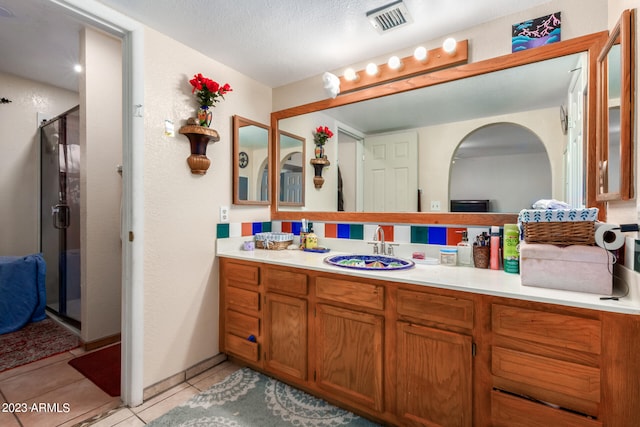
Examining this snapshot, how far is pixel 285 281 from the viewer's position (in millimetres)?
1835

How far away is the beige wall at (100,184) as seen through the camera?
2.32 metres

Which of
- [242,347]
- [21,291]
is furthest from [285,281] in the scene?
[21,291]

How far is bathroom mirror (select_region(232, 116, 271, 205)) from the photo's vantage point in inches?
91.1

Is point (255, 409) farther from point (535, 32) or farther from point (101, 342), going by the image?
point (535, 32)

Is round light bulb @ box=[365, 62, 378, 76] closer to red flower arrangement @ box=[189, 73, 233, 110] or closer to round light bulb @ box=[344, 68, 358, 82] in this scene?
round light bulb @ box=[344, 68, 358, 82]

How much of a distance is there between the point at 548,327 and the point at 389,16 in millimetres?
1696

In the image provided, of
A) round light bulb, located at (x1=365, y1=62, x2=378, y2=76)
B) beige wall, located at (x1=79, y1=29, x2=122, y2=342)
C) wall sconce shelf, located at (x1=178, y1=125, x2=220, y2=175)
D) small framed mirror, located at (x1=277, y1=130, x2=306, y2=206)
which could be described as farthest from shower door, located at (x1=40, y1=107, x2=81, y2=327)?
round light bulb, located at (x1=365, y1=62, x2=378, y2=76)

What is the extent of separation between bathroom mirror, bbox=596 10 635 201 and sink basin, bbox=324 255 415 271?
93 cm

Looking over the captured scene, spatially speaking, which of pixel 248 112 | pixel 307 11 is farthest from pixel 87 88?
pixel 307 11

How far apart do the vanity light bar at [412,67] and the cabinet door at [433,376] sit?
155 centimetres

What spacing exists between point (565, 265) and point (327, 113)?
1.79 metres

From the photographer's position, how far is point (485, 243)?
1655mm

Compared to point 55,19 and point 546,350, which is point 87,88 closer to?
point 55,19

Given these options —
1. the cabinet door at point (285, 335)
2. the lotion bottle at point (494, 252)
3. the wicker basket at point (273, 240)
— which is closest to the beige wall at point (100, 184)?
the wicker basket at point (273, 240)
